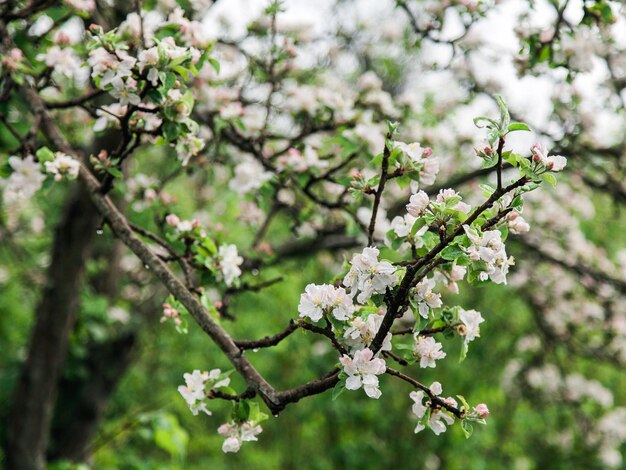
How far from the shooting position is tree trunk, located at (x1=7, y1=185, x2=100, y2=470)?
3695 mm

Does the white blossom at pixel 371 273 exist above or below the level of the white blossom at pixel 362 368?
above

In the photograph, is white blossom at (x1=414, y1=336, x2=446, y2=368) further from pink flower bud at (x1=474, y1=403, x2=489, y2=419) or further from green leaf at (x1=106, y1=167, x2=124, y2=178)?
green leaf at (x1=106, y1=167, x2=124, y2=178)

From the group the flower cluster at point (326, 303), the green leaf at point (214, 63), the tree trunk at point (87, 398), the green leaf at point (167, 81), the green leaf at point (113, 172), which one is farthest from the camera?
the tree trunk at point (87, 398)

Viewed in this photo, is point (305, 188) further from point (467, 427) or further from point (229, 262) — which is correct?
point (467, 427)

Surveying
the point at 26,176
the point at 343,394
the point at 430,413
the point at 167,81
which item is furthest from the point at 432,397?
the point at 343,394

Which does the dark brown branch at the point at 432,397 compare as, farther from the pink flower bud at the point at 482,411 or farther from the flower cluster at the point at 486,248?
the flower cluster at the point at 486,248

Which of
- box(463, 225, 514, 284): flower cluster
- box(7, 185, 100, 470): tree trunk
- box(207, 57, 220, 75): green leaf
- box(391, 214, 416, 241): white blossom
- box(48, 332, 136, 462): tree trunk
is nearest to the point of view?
box(463, 225, 514, 284): flower cluster

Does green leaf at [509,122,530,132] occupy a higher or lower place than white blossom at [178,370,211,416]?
higher

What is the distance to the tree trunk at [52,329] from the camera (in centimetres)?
370

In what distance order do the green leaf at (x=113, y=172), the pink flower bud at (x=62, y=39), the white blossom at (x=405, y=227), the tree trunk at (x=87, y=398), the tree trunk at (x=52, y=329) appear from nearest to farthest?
the white blossom at (x=405, y=227)
the green leaf at (x=113, y=172)
the pink flower bud at (x=62, y=39)
the tree trunk at (x=52, y=329)
the tree trunk at (x=87, y=398)

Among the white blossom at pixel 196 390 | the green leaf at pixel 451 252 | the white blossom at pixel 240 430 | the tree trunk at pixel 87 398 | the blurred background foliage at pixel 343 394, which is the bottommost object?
the blurred background foliage at pixel 343 394

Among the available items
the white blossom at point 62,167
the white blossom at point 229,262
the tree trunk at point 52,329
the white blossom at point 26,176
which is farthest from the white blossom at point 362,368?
the tree trunk at point 52,329

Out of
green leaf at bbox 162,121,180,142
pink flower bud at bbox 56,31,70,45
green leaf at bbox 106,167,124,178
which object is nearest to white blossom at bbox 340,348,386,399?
green leaf at bbox 162,121,180,142

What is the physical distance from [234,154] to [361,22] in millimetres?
2232
